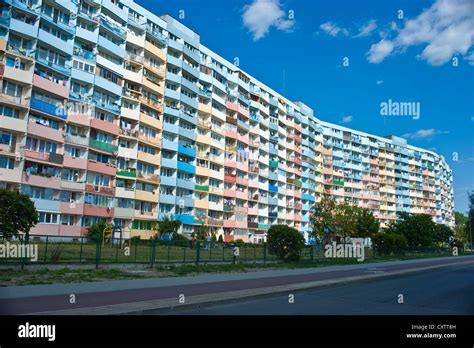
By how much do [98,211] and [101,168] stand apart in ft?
16.7

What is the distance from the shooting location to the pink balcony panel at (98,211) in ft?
164

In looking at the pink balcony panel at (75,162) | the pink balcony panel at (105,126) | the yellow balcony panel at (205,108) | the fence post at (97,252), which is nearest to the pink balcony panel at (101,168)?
the pink balcony panel at (75,162)

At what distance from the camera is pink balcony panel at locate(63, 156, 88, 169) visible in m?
48.8

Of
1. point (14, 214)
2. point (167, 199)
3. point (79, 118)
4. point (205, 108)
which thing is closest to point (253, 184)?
point (205, 108)

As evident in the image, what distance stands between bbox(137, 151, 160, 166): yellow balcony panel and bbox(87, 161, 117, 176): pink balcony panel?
4.73 m

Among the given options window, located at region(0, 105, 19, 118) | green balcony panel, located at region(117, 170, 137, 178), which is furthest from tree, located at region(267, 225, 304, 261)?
green balcony panel, located at region(117, 170, 137, 178)

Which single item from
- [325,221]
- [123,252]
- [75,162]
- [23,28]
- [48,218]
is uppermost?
[23,28]

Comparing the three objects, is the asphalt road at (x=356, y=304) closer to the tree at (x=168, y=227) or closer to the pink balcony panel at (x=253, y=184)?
the tree at (x=168, y=227)

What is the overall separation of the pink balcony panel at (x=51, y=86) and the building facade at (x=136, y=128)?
0.45 ft

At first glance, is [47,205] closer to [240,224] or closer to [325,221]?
[325,221]

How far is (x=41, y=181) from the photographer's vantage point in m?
45.7

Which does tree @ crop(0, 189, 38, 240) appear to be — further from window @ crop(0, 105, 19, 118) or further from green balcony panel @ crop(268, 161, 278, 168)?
green balcony panel @ crop(268, 161, 278, 168)

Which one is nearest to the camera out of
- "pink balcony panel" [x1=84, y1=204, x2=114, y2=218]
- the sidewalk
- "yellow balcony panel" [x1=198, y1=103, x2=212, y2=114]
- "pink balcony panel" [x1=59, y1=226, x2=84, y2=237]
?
the sidewalk
